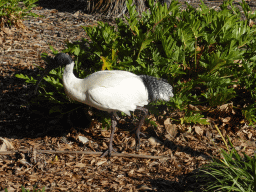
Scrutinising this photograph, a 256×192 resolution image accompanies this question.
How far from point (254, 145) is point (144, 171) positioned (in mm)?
1928

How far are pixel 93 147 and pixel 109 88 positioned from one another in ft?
3.79

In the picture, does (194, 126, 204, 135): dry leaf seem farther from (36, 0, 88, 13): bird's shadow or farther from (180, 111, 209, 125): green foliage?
(36, 0, 88, 13): bird's shadow

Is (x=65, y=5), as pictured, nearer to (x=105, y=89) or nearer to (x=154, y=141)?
(x=105, y=89)

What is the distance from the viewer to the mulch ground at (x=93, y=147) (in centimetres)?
369

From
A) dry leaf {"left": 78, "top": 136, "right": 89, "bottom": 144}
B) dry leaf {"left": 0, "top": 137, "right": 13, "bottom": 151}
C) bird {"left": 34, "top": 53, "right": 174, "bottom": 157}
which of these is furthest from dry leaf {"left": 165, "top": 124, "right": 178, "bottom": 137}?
dry leaf {"left": 0, "top": 137, "right": 13, "bottom": 151}

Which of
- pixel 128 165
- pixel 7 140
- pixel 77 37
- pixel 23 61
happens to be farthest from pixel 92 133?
pixel 77 37

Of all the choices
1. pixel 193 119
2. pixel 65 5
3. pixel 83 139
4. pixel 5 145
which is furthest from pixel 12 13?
pixel 193 119

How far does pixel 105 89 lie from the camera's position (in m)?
3.90

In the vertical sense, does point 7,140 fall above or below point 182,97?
below

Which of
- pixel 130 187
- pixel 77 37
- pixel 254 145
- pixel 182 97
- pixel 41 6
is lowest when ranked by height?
pixel 130 187

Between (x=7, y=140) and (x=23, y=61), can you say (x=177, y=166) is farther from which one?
(x=23, y=61)

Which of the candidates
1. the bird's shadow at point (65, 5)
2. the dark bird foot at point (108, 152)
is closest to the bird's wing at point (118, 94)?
the dark bird foot at point (108, 152)

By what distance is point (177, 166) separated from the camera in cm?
405

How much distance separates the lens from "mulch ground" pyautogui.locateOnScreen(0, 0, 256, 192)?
3.69 metres
